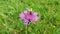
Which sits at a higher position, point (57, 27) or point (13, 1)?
point (13, 1)

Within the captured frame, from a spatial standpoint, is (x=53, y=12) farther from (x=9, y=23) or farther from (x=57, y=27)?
(x=9, y=23)

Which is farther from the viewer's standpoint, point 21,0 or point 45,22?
point 21,0

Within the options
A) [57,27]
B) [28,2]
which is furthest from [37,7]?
[57,27]

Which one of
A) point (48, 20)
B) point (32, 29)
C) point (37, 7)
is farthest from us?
point (37, 7)

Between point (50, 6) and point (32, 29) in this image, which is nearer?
point (32, 29)

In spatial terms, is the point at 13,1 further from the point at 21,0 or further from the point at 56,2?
the point at 56,2

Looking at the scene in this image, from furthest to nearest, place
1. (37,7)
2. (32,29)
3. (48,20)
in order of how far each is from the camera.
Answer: (37,7)
(48,20)
(32,29)
